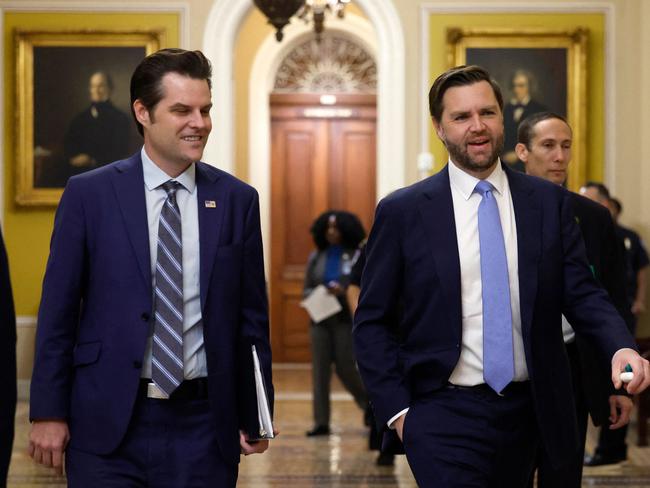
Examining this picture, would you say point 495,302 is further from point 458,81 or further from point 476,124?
point 458,81

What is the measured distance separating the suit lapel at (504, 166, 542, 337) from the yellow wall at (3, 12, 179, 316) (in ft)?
24.4

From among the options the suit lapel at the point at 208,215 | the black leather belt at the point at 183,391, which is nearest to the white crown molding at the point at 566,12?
the suit lapel at the point at 208,215

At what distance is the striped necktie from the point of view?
3123 millimetres

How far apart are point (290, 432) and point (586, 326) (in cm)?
596

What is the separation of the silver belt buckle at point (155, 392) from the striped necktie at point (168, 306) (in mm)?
12

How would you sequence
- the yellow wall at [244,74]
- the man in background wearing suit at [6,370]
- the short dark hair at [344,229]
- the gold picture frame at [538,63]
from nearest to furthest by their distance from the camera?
1. the man in background wearing suit at [6,370]
2. the short dark hair at [344,229]
3. the gold picture frame at [538,63]
4. the yellow wall at [244,74]

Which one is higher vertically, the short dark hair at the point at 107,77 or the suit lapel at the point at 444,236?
the short dark hair at the point at 107,77

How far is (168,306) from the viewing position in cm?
317

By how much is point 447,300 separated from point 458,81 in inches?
25.1

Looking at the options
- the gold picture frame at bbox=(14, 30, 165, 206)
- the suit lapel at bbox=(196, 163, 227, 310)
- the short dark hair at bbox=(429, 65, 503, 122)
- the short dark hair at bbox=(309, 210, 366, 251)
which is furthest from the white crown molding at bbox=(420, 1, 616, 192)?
the suit lapel at bbox=(196, 163, 227, 310)

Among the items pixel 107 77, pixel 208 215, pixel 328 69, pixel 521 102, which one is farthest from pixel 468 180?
pixel 328 69

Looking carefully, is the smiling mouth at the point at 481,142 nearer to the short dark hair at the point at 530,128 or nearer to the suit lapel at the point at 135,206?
the suit lapel at the point at 135,206

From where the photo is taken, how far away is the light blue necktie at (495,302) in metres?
Answer: 3.25

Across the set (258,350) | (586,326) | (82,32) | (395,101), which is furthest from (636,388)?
(82,32)
